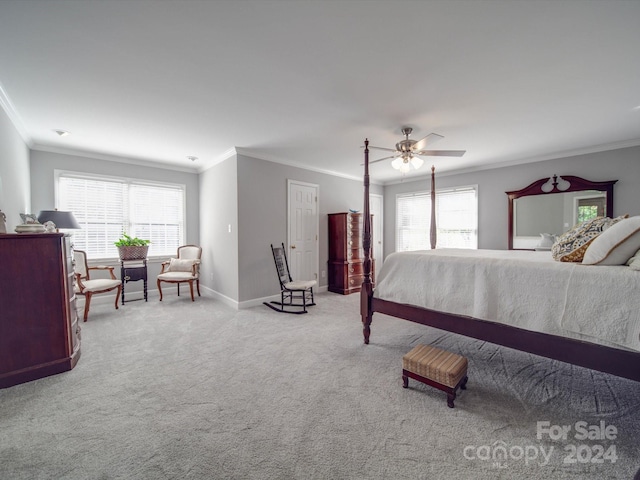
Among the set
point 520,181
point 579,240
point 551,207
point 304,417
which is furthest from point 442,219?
point 304,417

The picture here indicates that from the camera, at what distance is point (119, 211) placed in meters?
4.71

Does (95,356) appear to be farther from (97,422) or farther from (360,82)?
(360,82)

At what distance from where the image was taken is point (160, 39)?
1844mm

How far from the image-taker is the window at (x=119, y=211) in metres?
4.34

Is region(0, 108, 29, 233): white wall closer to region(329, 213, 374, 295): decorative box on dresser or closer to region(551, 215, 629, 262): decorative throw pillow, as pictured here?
region(329, 213, 374, 295): decorative box on dresser

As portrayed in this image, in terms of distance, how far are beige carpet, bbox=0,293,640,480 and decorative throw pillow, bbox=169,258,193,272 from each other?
2.01 metres

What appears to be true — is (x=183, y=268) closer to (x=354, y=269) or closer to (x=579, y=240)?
(x=354, y=269)

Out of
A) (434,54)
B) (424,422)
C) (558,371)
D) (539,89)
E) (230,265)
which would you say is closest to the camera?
(424,422)

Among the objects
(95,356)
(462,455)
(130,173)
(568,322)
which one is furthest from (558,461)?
(130,173)

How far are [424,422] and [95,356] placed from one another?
3043mm

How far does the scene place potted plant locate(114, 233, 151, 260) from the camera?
14.5ft

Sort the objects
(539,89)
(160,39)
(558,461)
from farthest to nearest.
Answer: (539,89) < (160,39) < (558,461)

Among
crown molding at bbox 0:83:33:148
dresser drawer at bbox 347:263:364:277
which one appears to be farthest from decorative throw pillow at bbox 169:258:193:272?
dresser drawer at bbox 347:263:364:277

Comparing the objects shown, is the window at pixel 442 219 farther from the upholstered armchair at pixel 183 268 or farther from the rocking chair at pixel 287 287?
the upholstered armchair at pixel 183 268
